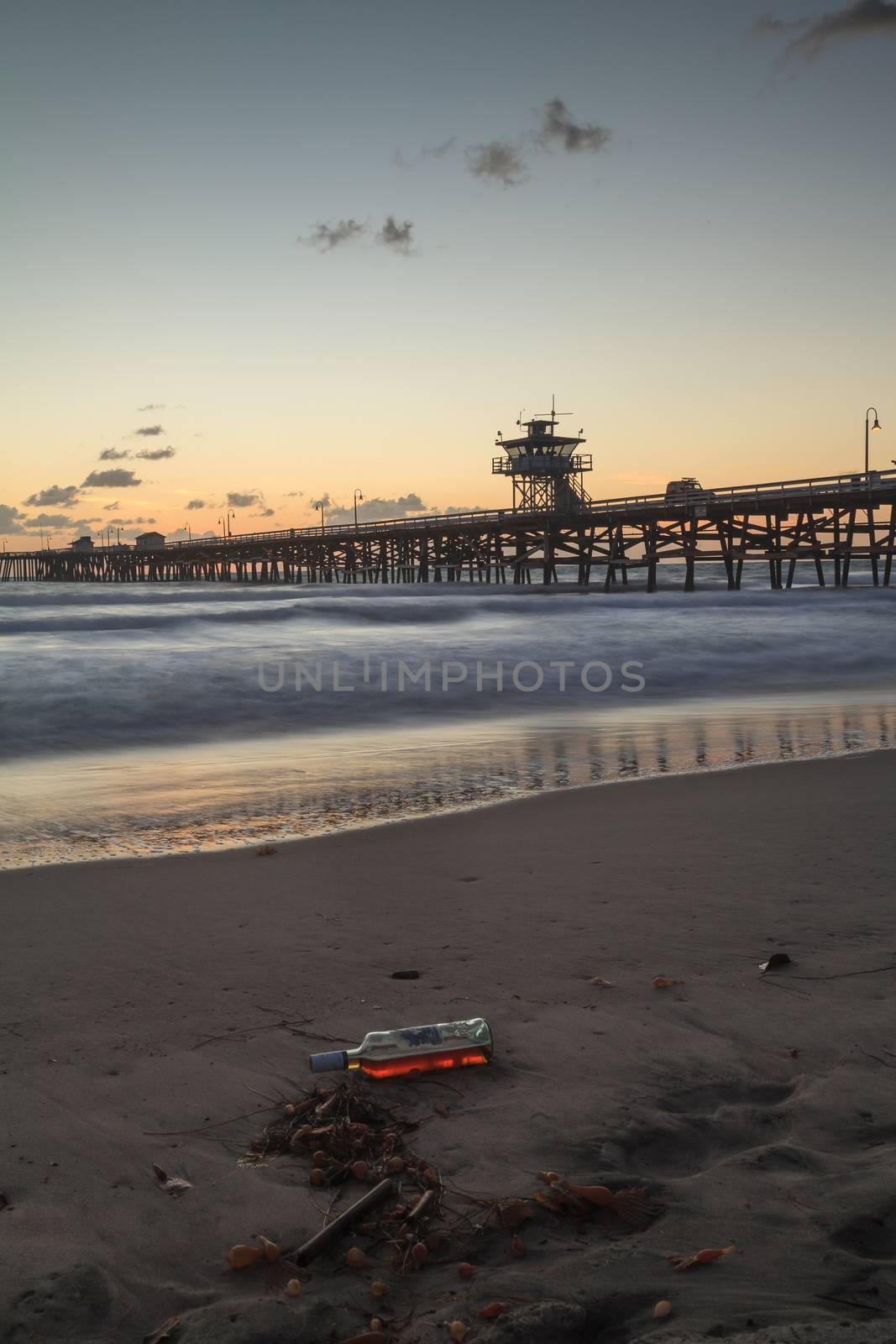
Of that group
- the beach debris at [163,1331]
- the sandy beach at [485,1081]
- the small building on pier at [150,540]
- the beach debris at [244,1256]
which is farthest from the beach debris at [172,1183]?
the small building on pier at [150,540]

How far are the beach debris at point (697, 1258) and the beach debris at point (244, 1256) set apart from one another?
0.82 metres

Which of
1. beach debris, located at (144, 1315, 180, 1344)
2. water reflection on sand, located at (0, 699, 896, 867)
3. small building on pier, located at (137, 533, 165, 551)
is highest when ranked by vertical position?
small building on pier, located at (137, 533, 165, 551)

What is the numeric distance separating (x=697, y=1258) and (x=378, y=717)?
10.2 metres

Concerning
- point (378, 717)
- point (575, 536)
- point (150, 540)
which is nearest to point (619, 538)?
point (575, 536)

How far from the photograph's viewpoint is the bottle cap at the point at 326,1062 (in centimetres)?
263

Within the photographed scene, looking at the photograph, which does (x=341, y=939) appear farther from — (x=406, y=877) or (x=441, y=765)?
(x=441, y=765)

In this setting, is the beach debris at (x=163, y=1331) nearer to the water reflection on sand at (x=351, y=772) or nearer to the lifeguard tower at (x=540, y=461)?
the water reflection on sand at (x=351, y=772)

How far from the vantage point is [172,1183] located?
2.18 metres

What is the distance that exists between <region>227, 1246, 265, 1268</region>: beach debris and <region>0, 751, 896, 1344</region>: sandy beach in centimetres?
3

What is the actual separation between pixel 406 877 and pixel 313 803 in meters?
2.19

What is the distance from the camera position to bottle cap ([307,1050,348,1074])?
263 cm

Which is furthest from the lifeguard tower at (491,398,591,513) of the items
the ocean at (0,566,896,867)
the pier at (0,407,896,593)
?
the ocean at (0,566,896,867)

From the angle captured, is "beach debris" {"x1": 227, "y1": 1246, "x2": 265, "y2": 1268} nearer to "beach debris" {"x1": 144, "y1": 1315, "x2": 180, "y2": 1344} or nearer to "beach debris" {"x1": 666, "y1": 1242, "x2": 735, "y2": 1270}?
"beach debris" {"x1": 144, "y1": 1315, "x2": 180, "y2": 1344}

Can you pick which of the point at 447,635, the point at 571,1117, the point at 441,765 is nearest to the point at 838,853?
the point at 571,1117
